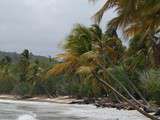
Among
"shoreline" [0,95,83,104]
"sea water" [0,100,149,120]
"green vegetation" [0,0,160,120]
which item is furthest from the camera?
"shoreline" [0,95,83,104]

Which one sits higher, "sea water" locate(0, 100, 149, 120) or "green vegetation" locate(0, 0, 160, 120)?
"green vegetation" locate(0, 0, 160, 120)

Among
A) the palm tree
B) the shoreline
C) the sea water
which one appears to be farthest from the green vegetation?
the shoreline

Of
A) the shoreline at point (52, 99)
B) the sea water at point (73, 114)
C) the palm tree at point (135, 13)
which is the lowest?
the sea water at point (73, 114)

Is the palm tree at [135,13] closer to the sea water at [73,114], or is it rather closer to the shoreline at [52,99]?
the sea water at [73,114]

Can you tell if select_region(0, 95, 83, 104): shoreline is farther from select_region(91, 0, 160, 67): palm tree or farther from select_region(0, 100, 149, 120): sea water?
select_region(91, 0, 160, 67): palm tree

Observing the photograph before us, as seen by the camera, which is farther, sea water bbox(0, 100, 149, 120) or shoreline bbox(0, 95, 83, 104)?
shoreline bbox(0, 95, 83, 104)

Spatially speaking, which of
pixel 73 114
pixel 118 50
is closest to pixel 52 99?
pixel 73 114

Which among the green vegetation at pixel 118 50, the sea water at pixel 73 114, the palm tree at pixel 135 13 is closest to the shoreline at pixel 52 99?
the green vegetation at pixel 118 50

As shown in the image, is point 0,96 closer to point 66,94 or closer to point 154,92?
point 66,94

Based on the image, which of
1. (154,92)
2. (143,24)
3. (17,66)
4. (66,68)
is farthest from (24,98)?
(143,24)

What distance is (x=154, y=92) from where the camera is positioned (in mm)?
41656

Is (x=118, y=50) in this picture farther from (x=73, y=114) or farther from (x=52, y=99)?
(x=52, y=99)

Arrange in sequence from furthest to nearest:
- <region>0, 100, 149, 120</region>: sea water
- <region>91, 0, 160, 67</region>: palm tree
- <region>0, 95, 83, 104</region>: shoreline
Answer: <region>0, 95, 83, 104</region>: shoreline < <region>0, 100, 149, 120</region>: sea water < <region>91, 0, 160, 67</region>: palm tree

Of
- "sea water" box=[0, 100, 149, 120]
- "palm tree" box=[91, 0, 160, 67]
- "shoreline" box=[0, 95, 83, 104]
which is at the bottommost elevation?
"sea water" box=[0, 100, 149, 120]
